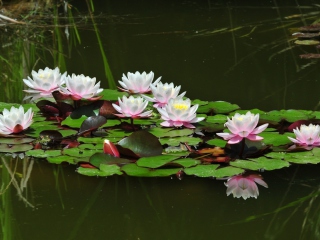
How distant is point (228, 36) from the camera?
400cm

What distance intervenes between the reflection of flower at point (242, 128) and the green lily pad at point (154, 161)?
16cm

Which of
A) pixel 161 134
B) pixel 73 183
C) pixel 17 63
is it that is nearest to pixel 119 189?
pixel 73 183

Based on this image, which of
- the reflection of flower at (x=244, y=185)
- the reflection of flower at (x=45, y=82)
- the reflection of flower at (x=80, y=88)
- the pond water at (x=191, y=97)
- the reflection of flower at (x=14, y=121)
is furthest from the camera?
the reflection of flower at (x=45, y=82)

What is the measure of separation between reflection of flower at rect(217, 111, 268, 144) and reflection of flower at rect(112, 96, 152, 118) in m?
0.30

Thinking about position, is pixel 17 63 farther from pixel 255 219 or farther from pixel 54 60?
pixel 255 219

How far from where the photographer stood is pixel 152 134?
7.14 ft

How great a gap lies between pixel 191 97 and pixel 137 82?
0.37 meters

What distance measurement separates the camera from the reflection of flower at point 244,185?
1943 mm

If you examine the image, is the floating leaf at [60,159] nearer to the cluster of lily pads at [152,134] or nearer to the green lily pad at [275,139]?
the cluster of lily pads at [152,134]

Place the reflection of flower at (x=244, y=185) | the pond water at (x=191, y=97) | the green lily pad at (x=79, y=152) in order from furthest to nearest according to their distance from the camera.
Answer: the green lily pad at (x=79, y=152) < the reflection of flower at (x=244, y=185) < the pond water at (x=191, y=97)

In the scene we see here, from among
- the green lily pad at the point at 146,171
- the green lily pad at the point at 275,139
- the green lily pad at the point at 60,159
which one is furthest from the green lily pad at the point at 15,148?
the green lily pad at the point at 275,139

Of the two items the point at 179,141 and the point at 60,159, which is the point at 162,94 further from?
the point at 60,159

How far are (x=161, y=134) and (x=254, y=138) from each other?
1.02 ft

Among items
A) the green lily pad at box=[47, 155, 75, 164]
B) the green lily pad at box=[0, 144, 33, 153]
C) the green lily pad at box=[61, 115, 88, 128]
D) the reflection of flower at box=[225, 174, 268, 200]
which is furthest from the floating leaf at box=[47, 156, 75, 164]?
the reflection of flower at box=[225, 174, 268, 200]
